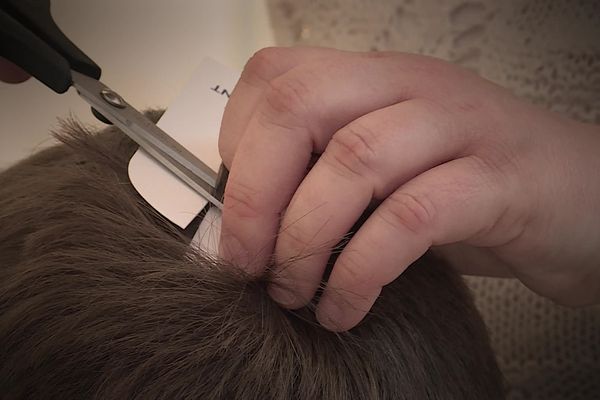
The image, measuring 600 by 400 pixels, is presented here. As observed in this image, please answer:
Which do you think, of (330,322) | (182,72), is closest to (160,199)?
(330,322)

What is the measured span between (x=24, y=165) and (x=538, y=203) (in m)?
0.44

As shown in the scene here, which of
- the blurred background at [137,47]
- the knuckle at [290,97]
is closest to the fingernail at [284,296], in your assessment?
the knuckle at [290,97]

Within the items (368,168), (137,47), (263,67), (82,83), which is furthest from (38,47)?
(137,47)

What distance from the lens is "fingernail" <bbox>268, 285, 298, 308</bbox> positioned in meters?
0.41

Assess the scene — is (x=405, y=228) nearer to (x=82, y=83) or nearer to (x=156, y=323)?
(x=156, y=323)

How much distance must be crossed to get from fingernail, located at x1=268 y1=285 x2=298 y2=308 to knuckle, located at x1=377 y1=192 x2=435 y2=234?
0.09m

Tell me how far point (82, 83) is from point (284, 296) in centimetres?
24

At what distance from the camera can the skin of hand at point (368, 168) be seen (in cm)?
38

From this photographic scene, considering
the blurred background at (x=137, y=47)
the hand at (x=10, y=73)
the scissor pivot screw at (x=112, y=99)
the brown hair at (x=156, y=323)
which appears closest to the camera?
the brown hair at (x=156, y=323)

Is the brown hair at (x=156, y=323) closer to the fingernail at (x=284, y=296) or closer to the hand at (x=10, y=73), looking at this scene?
the fingernail at (x=284, y=296)

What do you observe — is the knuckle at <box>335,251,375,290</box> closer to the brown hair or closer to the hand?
the brown hair

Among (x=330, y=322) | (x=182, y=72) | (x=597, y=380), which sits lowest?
(x=597, y=380)

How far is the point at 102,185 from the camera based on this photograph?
442 millimetres

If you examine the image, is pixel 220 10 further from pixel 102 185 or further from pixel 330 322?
pixel 330 322
